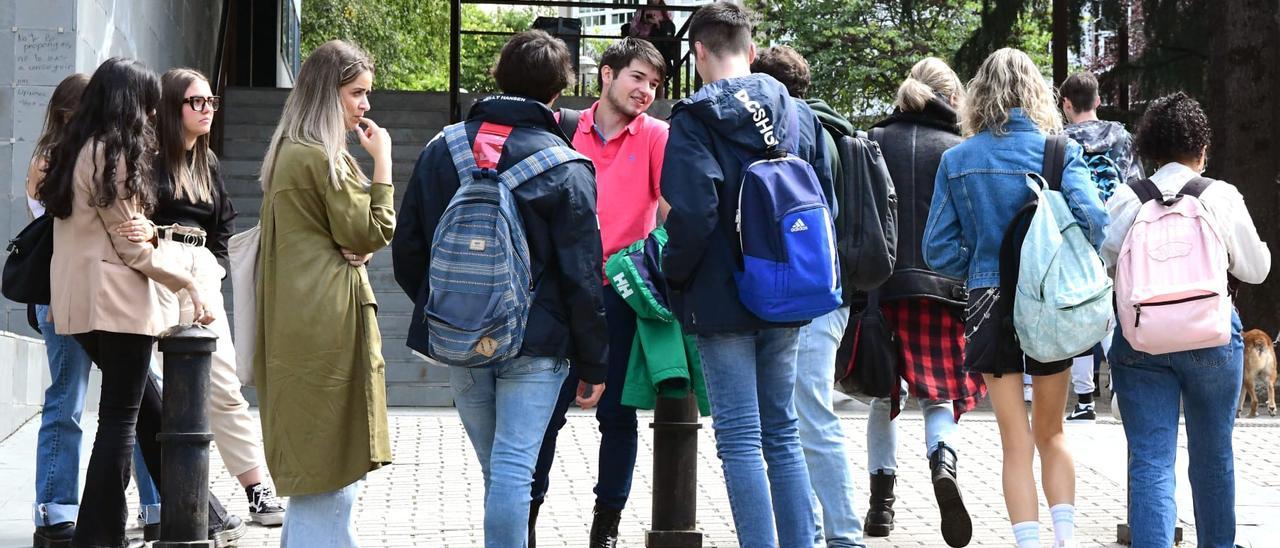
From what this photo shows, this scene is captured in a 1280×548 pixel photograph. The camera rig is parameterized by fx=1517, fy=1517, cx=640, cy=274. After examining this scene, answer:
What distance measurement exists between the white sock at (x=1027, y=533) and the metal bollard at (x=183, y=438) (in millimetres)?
2838

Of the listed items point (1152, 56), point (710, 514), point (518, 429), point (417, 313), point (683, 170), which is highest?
point (1152, 56)

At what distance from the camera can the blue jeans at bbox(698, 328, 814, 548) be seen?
4777 millimetres

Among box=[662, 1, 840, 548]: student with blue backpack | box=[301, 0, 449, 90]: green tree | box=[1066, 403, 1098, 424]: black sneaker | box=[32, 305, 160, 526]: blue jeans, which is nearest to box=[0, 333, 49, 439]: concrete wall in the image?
box=[32, 305, 160, 526]: blue jeans

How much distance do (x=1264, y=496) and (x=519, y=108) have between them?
4858mm

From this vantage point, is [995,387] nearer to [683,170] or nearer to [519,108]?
[683,170]

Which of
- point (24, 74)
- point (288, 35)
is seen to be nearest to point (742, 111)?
point (24, 74)

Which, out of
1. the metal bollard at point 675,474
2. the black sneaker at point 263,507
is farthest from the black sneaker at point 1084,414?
the black sneaker at point 263,507

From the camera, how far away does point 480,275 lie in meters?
4.44

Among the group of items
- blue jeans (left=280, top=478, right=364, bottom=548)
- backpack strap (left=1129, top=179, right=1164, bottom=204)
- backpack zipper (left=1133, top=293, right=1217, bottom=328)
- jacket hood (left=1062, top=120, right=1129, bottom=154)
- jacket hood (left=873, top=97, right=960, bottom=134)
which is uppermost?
jacket hood (left=1062, top=120, right=1129, bottom=154)

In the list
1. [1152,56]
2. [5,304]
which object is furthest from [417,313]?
[1152,56]

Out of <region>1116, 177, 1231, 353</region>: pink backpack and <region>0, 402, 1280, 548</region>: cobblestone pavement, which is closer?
<region>1116, 177, 1231, 353</region>: pink backpack

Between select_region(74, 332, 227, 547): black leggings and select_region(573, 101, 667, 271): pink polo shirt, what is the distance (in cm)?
173

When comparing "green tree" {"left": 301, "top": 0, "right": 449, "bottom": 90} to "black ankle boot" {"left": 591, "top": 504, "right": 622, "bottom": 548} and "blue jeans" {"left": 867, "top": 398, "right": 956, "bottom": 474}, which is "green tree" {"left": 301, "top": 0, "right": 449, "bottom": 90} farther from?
"black ankle boot" {"left": 591, "top": 504, "right": 622, "bottom": 548}

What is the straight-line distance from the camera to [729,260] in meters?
4.77
